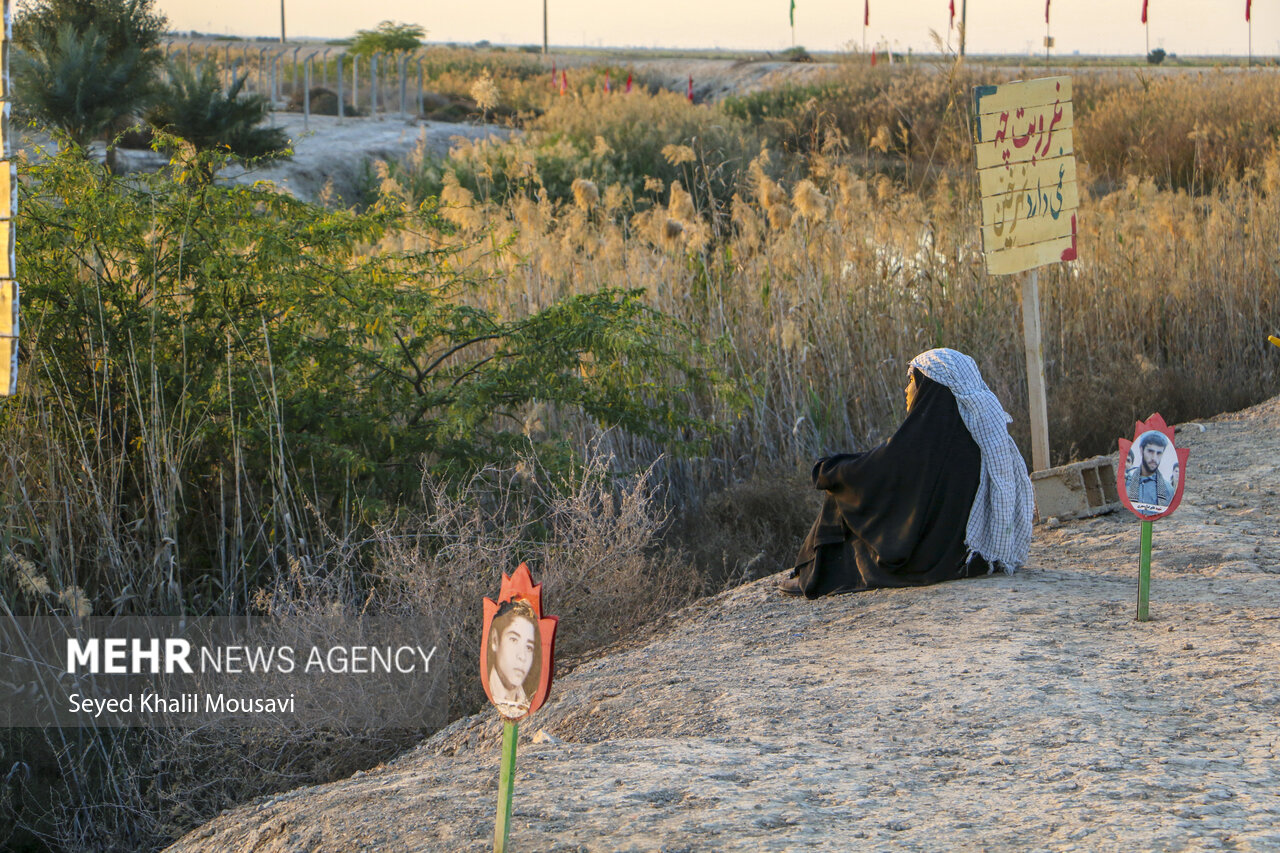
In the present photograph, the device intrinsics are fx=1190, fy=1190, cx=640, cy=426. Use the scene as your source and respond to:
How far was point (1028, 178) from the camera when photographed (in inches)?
204

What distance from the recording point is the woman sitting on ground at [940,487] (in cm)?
433

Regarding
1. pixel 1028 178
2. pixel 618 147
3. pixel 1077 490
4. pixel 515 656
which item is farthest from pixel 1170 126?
pixel 515 656

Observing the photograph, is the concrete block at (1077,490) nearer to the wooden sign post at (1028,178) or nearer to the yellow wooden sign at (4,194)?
the wooden sign post at (1028,178)

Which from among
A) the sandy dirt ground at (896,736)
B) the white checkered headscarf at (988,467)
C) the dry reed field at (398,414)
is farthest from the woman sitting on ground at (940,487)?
the dry reed field at (398,414)

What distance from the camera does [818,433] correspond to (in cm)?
644

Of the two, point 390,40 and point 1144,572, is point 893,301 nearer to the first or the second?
point 1144,572

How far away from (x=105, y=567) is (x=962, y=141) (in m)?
5.99

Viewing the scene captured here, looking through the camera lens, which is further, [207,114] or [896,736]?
[207,114]

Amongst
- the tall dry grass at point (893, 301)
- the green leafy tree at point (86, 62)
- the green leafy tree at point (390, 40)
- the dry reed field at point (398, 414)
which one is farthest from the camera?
the green leafy tree at point (390, 40)

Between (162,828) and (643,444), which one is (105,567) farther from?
(643,444)

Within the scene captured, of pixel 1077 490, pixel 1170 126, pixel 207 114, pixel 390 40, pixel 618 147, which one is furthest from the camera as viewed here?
pixel 390 40

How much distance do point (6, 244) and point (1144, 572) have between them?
10.9 ft

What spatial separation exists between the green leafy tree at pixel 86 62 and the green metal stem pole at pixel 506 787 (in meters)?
12.3

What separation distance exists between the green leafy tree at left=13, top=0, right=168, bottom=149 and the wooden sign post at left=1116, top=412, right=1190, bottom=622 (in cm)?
1190
